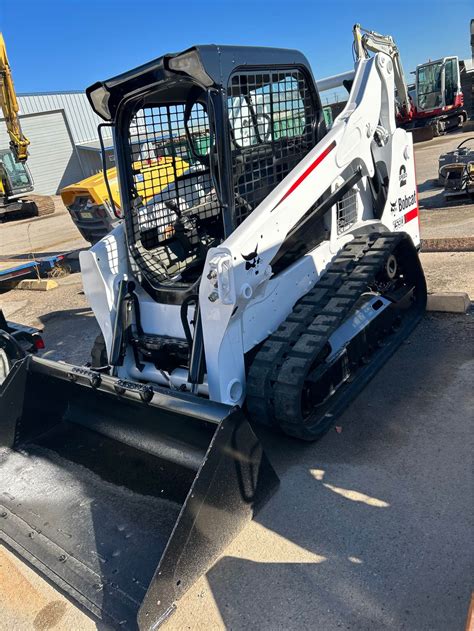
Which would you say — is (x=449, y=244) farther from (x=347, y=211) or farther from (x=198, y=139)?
(x=198, y=139)

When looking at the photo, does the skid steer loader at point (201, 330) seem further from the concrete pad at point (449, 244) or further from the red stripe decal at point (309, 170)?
the concrete pad at point (449, 244)

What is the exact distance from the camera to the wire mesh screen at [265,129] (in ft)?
11.2

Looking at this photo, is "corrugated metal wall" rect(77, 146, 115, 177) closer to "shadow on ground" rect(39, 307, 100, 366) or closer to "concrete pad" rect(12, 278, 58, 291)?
"concrete pad" rect(12, 278, 58, 291)

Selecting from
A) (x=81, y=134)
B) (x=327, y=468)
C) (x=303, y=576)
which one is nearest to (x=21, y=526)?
(x=303, y=576)

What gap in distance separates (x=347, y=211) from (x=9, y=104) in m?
12.2

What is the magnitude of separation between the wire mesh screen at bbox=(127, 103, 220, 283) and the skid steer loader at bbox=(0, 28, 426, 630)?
0.05 feet

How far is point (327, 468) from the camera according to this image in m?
3.19

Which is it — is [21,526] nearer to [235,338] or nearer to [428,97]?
[235,338]

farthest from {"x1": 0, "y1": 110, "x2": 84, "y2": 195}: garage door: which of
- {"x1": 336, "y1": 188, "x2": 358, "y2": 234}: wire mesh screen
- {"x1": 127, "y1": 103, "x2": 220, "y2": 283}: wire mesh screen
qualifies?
{"x1": 336, "y1": 188, "x2": 358, "y2": 234}: wire mesh screen

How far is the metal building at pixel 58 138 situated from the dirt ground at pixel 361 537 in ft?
104

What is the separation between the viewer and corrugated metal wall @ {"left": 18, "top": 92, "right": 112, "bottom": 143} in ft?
109

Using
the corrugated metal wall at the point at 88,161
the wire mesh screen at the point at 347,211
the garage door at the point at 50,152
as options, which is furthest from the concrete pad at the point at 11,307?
the corrugated metal wall at the point at 88,161

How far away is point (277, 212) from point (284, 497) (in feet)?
5.53

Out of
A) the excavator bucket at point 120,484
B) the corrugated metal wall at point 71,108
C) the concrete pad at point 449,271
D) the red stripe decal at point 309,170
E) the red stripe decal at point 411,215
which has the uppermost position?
the corrugated metal wall at point 71,108
